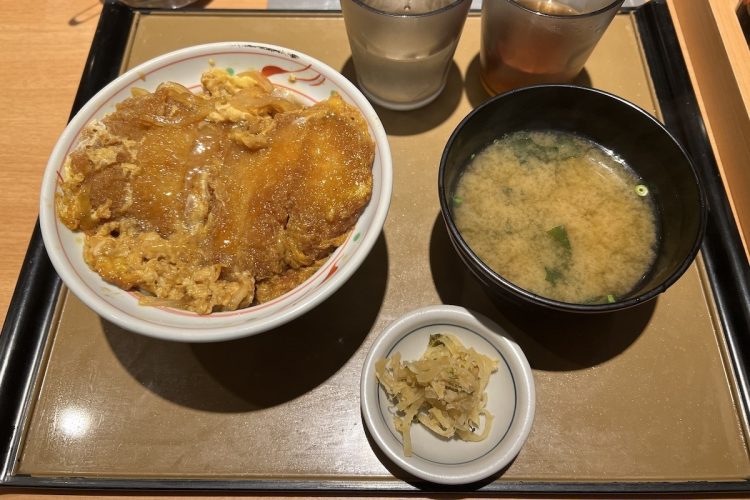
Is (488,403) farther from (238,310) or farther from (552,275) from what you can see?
(238,310)

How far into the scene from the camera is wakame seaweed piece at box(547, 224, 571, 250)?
5.25 ft

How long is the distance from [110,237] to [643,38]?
233 centimetres

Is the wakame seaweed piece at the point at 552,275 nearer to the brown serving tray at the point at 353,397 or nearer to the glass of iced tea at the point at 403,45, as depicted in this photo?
the brown serving tray at the point at 353,397

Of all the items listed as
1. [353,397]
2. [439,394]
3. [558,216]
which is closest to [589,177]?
[558,216]

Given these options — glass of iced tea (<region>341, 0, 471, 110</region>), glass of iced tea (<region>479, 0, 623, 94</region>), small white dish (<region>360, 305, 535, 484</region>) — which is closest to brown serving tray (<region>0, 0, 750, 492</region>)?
small white dish (<region>360, 305, 535, 484</region>)

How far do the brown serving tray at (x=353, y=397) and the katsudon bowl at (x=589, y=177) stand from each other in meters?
0.19

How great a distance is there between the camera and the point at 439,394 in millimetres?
1337

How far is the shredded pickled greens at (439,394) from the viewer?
1354 mm

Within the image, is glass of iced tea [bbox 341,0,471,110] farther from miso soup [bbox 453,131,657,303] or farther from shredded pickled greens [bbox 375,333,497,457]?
shredded pickled greens [bbox 375,333,497,457]

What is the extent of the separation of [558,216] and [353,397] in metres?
0.92

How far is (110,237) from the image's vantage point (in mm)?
1394

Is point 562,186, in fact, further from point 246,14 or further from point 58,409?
point 58,409

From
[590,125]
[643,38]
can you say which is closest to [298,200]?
[590,125]

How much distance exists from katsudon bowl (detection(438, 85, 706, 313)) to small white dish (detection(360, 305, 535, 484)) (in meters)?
0.15
